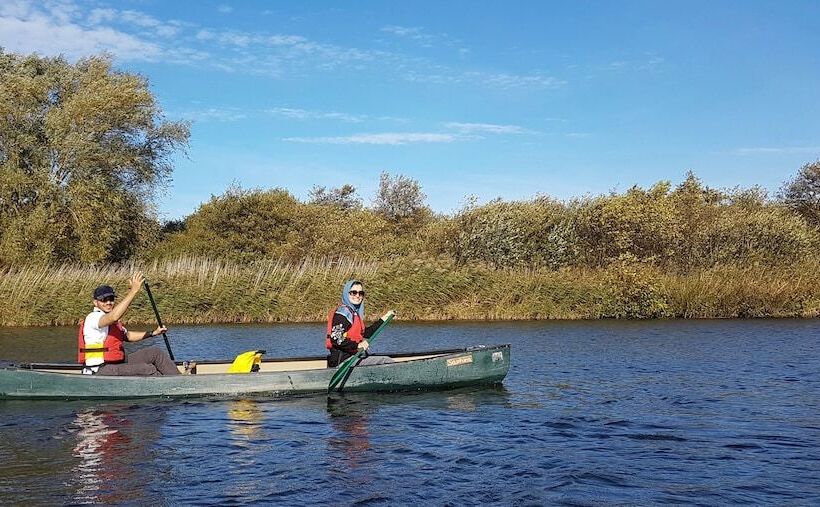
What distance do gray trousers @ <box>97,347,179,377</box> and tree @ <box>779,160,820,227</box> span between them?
42.3 meters

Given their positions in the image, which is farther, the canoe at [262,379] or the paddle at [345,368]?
the paddle at [345,368]

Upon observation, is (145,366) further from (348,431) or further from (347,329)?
(348,431)

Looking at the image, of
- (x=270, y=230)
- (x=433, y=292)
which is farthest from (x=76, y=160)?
(x=433, y=292)

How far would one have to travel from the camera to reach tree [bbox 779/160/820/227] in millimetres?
47531

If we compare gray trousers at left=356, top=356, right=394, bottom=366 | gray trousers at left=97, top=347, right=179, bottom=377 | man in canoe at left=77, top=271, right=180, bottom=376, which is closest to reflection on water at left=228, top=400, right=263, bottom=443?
gray trousers at left=97, top=347, right=179, bottom=377

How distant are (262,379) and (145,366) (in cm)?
170

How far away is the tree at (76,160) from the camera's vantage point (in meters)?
31.9

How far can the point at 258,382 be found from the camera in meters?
12.6

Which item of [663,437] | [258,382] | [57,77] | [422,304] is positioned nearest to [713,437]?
[663,437]

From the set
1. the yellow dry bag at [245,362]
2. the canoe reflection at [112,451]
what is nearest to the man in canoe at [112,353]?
the canoe reflection at [112,451]

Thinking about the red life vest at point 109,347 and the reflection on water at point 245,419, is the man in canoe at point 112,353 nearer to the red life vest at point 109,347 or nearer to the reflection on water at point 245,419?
the red life vest at point 109,347

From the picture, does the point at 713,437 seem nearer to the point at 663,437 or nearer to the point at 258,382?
the point at 663,437

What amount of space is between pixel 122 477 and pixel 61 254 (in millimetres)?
26382

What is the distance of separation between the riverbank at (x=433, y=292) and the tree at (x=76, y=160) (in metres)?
4.04
